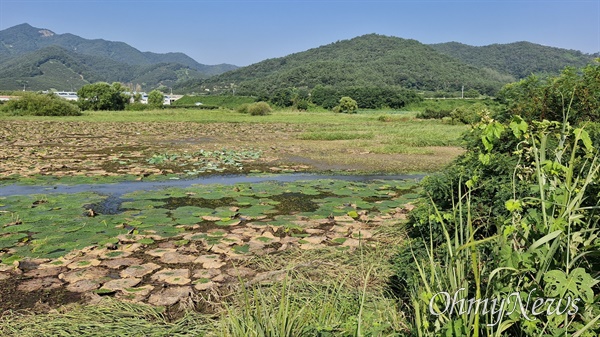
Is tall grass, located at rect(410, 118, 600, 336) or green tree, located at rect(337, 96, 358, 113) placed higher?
green tree, located at rect(337, 96, 358, 113)

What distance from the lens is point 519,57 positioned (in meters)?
140

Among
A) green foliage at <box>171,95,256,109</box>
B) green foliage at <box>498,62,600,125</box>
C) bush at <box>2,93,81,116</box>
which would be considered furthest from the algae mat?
green foliage at <box>171,95,256,109</box>

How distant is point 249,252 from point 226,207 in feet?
5.76

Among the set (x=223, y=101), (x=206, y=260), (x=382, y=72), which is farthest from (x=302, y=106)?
(x=382, y=72)

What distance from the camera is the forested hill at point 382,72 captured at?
92375mm

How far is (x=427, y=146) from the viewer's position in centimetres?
1457

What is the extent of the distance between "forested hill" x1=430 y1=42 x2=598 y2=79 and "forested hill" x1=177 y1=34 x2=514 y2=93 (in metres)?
17.0

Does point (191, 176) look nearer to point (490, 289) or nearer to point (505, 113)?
point (505, 113)

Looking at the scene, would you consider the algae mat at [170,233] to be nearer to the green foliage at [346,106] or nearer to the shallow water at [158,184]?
the shallow water at [158,184]

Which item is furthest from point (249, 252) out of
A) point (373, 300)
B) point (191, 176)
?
point (191, 176)

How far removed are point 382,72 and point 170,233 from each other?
10282cm

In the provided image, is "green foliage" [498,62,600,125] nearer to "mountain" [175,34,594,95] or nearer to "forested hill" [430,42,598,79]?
"mountain" [175,34,594,95]

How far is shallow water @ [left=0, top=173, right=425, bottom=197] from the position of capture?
6.62 meters

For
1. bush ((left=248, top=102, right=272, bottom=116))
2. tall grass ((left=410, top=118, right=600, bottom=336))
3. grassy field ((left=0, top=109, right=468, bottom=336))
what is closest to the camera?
tall grass ((left=410, top=118, right=600, bottom=336))
